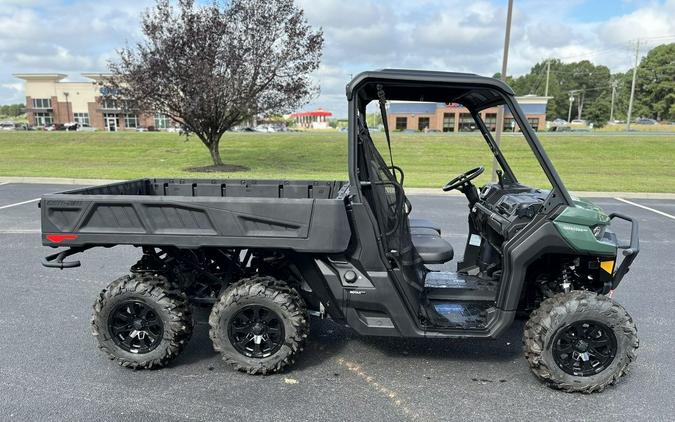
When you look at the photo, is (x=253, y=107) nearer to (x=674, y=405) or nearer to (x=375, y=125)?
(x=375, y=125)

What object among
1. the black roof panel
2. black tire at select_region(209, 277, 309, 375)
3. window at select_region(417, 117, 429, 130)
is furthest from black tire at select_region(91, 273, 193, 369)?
window at select_region(417, 117, 429, 130)

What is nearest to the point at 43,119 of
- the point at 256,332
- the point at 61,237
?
the point at 61,237

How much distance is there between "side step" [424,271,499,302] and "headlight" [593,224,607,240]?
78 cm

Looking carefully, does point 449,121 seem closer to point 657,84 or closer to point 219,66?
point 219,66

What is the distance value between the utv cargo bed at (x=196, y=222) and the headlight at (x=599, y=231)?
5.28ft

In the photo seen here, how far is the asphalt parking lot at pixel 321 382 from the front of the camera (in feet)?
9.04

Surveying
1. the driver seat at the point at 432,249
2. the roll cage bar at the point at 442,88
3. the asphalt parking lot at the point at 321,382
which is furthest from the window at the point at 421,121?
the asphalt parking lot at the point at 321,382

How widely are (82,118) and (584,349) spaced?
8610 cm

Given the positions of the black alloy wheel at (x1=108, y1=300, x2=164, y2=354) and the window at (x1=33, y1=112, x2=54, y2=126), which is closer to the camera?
the black alloy wheel at (x1=108, y1=300, x2=164, y2=354)

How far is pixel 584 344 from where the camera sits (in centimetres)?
297

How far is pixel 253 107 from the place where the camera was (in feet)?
60.5

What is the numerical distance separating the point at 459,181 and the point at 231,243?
91.9 inches

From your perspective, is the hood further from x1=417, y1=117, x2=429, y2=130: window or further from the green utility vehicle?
x1=417, y1=117, x2=429, y2=130: window

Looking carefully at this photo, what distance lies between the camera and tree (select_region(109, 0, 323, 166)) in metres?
16.8
